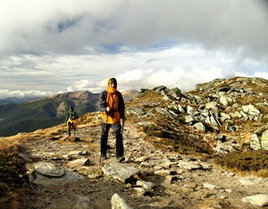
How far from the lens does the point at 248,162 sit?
12758 millimetres

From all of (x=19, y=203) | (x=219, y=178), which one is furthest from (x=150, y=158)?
(x=19, y=203)

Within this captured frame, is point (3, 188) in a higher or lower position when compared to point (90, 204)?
higher

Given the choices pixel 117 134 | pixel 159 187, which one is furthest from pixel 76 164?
pixel 159 187

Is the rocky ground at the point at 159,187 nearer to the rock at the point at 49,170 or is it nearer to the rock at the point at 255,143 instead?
the rock at the point at 49,170

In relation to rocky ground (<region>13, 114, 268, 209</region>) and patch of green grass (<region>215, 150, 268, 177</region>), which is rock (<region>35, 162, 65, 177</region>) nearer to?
rocky ground (<region>13, 114, 268, 209</region>)

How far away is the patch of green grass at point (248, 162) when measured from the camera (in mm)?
12269

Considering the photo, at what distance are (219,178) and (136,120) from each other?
2057 cm

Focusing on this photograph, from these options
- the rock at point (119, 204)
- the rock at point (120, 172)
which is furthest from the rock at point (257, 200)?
the rock at point (119, 204)

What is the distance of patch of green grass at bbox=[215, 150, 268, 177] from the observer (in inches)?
483

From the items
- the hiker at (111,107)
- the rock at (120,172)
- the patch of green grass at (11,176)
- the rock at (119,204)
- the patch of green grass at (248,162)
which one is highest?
the hiker at (111,107)

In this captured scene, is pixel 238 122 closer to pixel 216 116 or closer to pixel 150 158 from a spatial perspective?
pixel 216 116

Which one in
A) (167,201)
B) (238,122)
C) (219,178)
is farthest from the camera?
(238,122)

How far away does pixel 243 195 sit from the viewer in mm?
9133

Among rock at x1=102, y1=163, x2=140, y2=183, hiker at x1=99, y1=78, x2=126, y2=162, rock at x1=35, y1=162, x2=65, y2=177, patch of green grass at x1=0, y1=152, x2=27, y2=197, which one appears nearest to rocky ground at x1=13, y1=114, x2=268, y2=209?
rock at x1=102, y1=163, x2=140, y2=183
